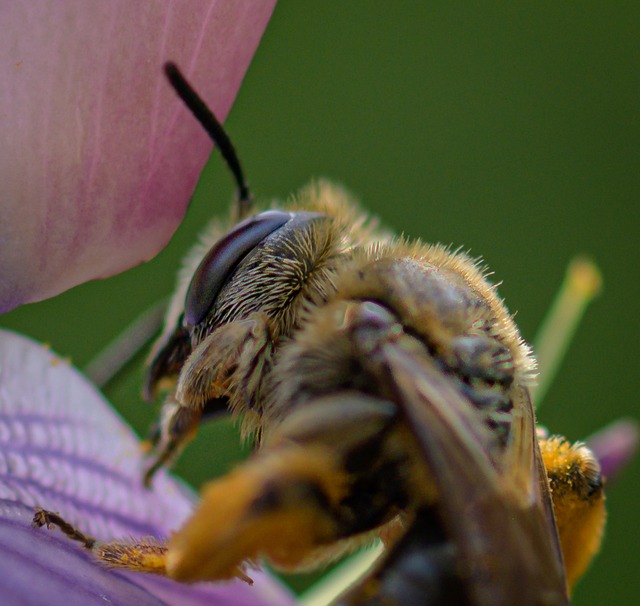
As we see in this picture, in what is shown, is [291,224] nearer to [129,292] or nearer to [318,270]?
[318,270]

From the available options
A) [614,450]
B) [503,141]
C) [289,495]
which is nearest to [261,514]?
[289,495]

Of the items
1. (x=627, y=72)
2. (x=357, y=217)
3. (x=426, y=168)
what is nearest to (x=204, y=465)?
(x=357, y=217)

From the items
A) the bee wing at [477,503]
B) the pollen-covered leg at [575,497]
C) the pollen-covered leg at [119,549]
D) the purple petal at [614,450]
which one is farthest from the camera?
the purple petal at [614,450]

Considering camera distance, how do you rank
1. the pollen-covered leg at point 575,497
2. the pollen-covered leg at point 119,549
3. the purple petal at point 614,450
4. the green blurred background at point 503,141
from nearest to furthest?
the pollen-covered leg at point 119,549 < the pollen-covered leg at point 575,497 < the purple petal at point 614,450 < the green blurred background at point 503,141

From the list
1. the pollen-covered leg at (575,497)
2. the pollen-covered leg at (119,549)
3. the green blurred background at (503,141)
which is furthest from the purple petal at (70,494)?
the green blurred background at (503,141)

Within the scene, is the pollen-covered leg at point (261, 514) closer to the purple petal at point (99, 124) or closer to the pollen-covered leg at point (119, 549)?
the pollen-covered leg at point (119, 549)

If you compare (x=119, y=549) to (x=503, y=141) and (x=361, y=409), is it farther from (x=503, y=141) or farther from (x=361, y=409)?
(x=503, y=141)

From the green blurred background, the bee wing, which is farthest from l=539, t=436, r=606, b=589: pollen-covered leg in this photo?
the green blurred background
